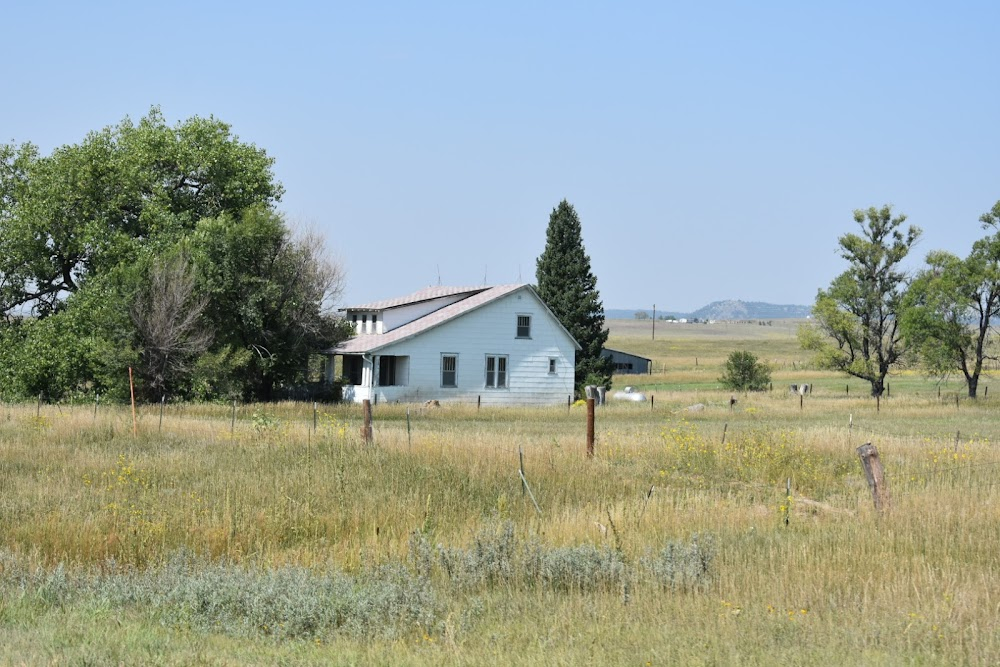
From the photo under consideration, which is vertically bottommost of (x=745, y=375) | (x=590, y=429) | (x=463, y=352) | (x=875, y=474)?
(x=875, y=474)

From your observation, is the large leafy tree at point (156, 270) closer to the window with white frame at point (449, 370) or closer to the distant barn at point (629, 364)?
the window with white frame at point (449, 370)

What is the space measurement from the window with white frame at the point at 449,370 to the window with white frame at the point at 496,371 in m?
1.66

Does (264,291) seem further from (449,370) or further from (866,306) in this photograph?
(866,306)

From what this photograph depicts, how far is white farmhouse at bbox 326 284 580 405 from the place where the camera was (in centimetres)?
4916

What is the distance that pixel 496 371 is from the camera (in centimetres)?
5119

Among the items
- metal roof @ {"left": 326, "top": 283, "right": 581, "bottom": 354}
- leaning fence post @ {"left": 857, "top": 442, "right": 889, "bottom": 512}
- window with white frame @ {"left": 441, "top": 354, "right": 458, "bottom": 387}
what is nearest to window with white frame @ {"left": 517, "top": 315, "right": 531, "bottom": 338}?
metal roof @ {"left": 326, "top": 283, "right": 581, "bottom": 354}

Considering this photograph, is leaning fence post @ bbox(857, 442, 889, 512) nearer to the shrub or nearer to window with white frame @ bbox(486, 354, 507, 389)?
window with white frame @ bbox(486, 354, 507, 389)

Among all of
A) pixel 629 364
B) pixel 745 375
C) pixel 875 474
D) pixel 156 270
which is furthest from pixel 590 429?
pixel 629 364

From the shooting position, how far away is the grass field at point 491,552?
892cm

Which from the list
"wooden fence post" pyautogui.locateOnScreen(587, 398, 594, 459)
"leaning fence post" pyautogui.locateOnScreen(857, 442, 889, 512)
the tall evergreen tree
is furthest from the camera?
the tall evergreen tree

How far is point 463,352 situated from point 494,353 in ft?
5.26

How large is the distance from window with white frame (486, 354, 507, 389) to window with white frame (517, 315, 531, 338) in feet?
4.87

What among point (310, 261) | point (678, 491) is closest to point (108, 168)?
point (310, 261)

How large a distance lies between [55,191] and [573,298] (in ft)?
92.1
